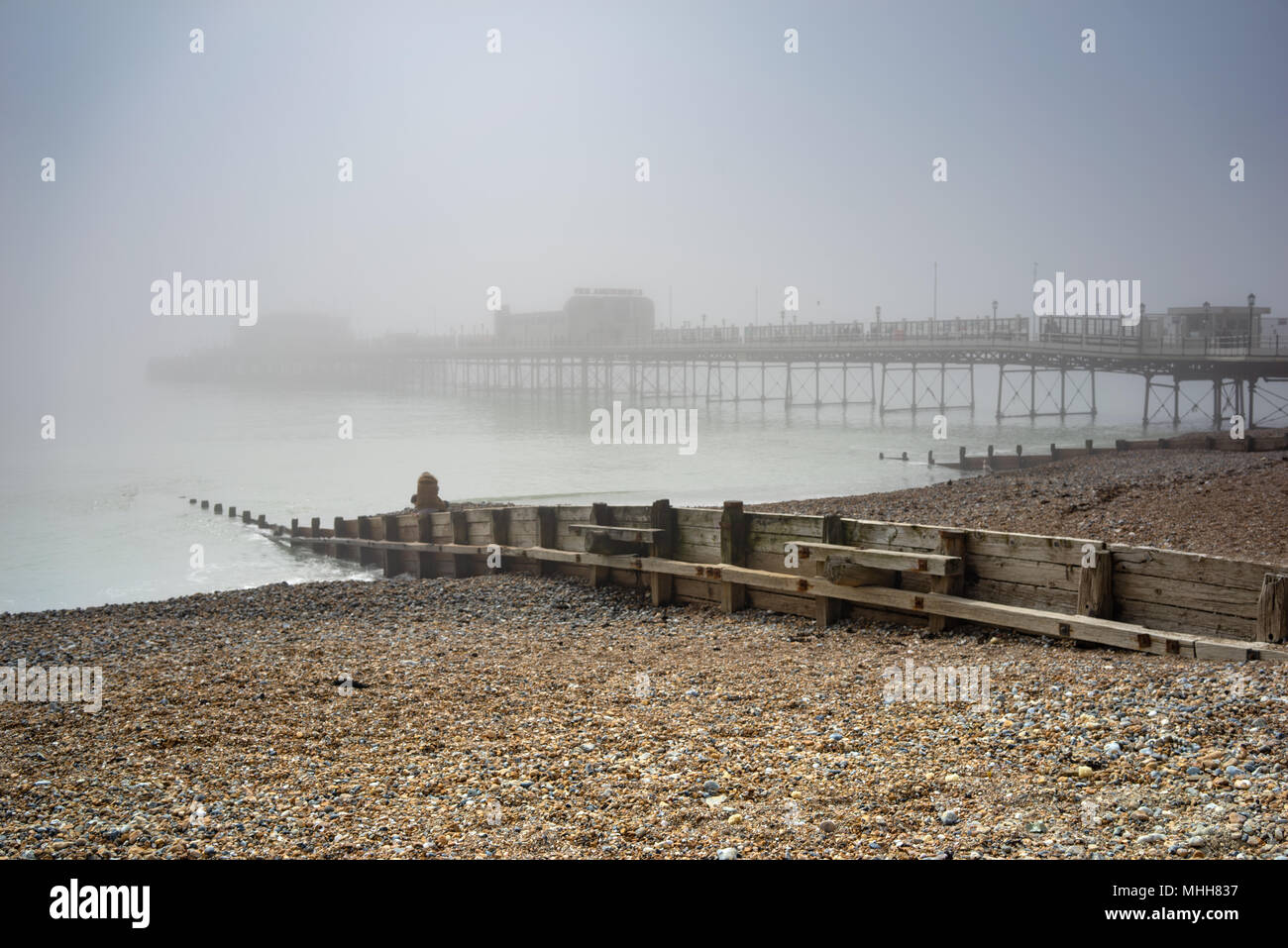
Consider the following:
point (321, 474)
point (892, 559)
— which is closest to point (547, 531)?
point (892, 559)

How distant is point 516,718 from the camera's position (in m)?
6.76

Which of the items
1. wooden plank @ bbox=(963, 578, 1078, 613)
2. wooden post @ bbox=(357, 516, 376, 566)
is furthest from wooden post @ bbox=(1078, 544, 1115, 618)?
wooden post @ bbox=(357, 516, 376, 566)

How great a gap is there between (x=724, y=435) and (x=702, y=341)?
70.2ft

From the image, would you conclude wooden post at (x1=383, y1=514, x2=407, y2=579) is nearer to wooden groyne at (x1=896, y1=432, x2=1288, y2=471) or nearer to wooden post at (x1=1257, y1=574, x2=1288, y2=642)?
wooden post at (x1=1257, y1=574, x2=1288, y2=642)

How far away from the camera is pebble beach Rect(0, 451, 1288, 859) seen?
14.9ft

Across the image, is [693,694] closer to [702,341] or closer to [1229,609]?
[1229,609]

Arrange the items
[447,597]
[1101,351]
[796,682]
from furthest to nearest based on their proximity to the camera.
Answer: [1101,351]
[447,597]
[796,682]

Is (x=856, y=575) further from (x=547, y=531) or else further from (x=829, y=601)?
(x=547, y=531)

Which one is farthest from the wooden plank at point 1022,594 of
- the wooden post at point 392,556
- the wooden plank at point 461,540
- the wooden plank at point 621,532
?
the wooden post at point 392,556

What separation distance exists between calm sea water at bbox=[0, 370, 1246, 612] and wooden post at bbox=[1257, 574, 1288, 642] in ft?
54.3

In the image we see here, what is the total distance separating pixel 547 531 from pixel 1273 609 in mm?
8467
